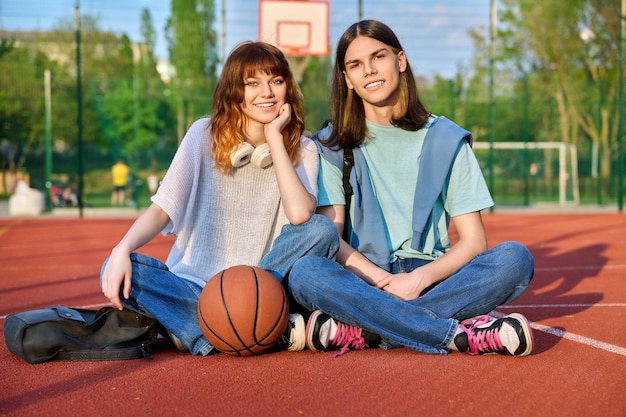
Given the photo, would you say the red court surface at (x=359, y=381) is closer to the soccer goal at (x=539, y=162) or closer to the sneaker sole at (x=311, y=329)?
the sneaker sole at (x=311, y=329)

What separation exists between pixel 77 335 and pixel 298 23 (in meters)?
13.8

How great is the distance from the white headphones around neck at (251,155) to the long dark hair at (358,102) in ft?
1.23

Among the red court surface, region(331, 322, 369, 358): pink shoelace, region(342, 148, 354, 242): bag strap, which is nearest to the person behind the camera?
the red court surface

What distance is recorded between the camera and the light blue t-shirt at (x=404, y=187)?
13.1ft

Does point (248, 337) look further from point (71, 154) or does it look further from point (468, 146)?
point (71, 154)

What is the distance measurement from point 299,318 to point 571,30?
25689 millimetres

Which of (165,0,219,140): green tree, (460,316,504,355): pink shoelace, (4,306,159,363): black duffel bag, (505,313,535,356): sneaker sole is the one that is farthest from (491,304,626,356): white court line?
(165,0,219,140): green tree

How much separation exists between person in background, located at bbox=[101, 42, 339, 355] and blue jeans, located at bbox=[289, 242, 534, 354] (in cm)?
17

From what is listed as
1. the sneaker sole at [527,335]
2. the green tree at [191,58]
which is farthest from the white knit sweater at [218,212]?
the green tree at [191,58]

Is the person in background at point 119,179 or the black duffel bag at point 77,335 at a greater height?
the person in background at point 119,179

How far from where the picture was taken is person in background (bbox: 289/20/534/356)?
3.59 metres

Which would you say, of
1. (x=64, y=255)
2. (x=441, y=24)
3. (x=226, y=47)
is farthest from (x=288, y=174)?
(x=441, y=24)

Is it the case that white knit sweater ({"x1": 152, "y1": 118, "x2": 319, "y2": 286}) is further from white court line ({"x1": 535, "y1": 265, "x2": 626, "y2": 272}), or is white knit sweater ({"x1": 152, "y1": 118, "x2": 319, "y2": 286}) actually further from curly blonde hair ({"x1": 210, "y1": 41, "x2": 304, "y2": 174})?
white court line ({"x1": 535, "y1": 265, "x2": 626, "y2": 272})

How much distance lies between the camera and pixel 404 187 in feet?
13.5
